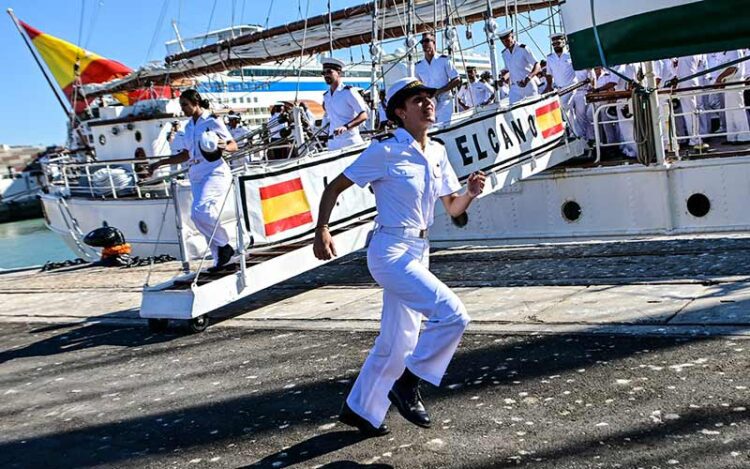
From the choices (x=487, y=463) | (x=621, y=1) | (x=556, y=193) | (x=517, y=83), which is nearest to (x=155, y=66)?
(x=517, y=83)

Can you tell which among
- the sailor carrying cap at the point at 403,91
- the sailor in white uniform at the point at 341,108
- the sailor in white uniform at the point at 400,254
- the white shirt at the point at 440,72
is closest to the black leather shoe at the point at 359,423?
the sailor in white uniform at the point at 400,254

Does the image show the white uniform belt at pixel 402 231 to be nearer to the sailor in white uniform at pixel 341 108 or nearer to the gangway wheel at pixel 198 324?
the gangway wheel at pixel 198 324

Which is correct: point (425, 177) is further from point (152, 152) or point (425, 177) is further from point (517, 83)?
point (152, 152)

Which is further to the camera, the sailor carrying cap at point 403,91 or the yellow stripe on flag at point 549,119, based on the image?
the yellow stripe on flag at point 549,119

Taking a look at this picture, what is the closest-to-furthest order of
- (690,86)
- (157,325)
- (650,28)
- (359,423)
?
(359,423)
(650,28)
(157,325)
(690,86)

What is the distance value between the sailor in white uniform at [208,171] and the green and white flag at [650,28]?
12.1 feet

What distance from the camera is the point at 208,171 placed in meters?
8.53

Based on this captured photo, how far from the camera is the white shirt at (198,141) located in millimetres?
8547

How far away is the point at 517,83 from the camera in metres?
13.0

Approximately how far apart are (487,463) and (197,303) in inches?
163

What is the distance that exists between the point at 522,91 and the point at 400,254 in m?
8.99

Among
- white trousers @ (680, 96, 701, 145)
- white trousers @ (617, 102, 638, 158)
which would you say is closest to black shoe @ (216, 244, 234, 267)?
white trousers @ (617, 102, 638, 158)

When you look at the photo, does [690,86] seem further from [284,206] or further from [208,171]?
[208,171]

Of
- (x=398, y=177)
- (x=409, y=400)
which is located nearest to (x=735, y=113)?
(x=398, y=177)
